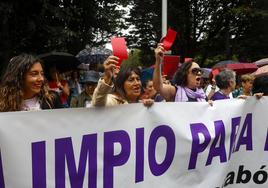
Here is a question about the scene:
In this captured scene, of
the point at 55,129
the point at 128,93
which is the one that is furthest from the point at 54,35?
the point at 55,129

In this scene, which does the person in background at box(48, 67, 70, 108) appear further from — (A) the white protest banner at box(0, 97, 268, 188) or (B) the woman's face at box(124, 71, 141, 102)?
(A) the white protest banner at box(0, 97, 268, 188)

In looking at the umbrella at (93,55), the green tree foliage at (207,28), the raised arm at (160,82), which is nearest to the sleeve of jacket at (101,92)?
the raised arm at (160,82)

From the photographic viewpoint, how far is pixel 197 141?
406 cm

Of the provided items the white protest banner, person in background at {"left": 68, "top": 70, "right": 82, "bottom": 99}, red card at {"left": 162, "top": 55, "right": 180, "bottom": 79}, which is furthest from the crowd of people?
person in background at {"left": 68, "top": 70, "right": 82, "bottom": 99}

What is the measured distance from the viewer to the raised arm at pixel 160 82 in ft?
13.4

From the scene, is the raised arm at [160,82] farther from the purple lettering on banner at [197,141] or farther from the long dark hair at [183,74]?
the purple lettering on banner at [197,141]

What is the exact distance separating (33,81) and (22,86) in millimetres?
79

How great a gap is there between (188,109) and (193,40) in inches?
850

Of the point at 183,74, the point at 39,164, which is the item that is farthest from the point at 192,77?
the point at 39,164

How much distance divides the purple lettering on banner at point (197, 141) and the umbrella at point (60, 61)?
3704mm

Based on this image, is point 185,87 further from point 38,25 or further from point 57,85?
point 38,25

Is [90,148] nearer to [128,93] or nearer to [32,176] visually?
[32,176]

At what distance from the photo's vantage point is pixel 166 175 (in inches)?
152

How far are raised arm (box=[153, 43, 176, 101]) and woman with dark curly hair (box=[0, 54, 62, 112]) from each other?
0.98 m
